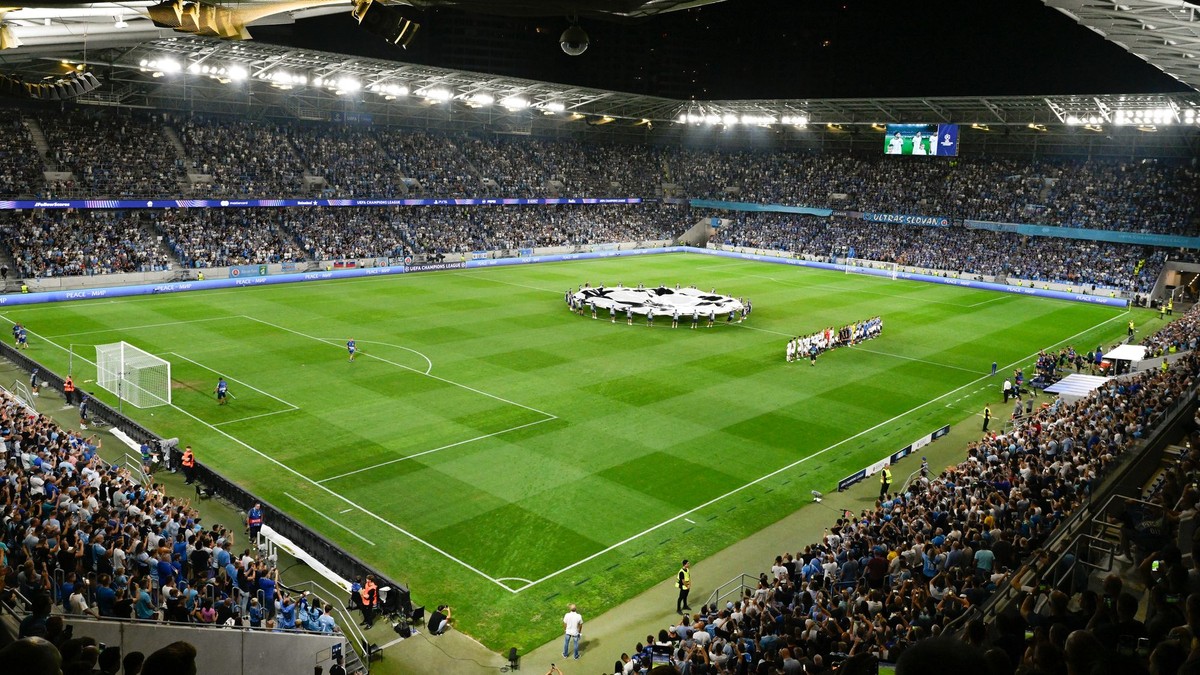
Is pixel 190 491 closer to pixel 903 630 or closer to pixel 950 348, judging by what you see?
pixel 903 630

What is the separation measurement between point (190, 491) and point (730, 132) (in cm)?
8376

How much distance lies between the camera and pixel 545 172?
86875 millimetres

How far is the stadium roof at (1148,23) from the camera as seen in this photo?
951 inches

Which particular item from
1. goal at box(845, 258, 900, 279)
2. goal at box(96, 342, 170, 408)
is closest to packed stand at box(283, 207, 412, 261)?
goal at box(96, 342, 170, 408)

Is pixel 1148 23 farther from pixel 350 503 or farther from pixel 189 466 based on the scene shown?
pixel 189 466

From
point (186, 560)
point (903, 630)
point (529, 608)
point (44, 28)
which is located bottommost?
point (529, 608)

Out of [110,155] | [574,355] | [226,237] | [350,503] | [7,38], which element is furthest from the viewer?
[226,237]

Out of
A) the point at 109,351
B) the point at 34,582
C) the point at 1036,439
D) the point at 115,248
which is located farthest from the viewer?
the point at 115,248

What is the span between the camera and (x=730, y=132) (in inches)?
3888

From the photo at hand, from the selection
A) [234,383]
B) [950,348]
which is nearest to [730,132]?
[950,348]

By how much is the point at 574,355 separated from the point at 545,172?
50.4 m

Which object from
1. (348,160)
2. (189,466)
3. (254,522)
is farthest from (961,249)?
(254,522)

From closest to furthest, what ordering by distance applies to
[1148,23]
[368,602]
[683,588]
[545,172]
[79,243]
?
[368,602] → [683,588] → [1148,23] → [79,243] → [545,172]

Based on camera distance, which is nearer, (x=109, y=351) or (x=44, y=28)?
(x=44, y=28)
